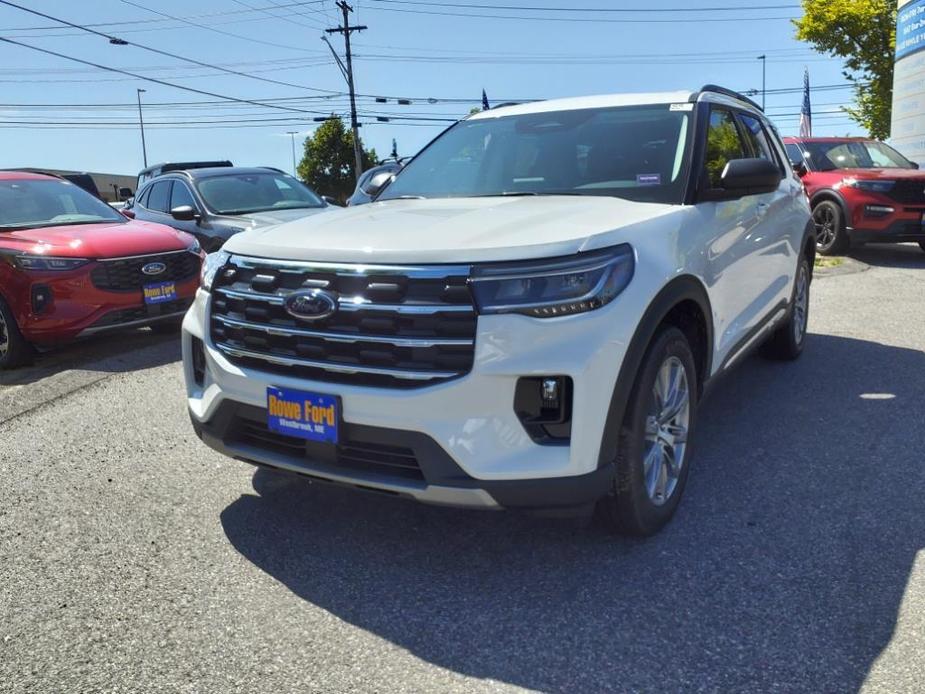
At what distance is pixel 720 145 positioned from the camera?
4152 mm

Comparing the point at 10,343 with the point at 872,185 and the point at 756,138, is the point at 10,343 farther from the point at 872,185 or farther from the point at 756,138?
the point at 872,185

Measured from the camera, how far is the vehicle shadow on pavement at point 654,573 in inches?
95.1

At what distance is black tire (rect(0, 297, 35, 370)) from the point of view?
652 centimetres

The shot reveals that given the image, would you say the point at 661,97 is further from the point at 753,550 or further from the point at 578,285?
the point at 753,550

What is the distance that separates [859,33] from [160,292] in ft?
81.6

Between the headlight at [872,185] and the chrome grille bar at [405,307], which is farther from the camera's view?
the headlight at [872,185]

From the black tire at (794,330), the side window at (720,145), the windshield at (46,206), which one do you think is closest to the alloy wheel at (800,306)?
the black tire at (794,330)

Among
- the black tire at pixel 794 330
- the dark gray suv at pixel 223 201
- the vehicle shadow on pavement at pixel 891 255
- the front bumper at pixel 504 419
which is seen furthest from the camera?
the vehicle shadow on pavement at pixel 891 255

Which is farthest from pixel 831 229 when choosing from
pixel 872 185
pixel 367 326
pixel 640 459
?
pixel 367 326

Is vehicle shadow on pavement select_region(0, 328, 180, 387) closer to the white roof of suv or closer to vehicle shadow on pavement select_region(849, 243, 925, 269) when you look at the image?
the white roof of suv

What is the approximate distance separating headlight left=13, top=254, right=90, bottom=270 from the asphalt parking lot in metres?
2.44

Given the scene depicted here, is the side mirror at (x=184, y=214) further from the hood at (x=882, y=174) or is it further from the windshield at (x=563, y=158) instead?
the hood at (x=882, y=174)

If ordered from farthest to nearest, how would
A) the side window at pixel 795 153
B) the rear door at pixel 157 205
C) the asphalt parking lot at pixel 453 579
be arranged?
the side window at pixel 795 153 → the rear door at pixel 157 205 → the asphalt parking lot at pixel 453 579

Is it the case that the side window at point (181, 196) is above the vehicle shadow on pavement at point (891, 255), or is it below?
above
